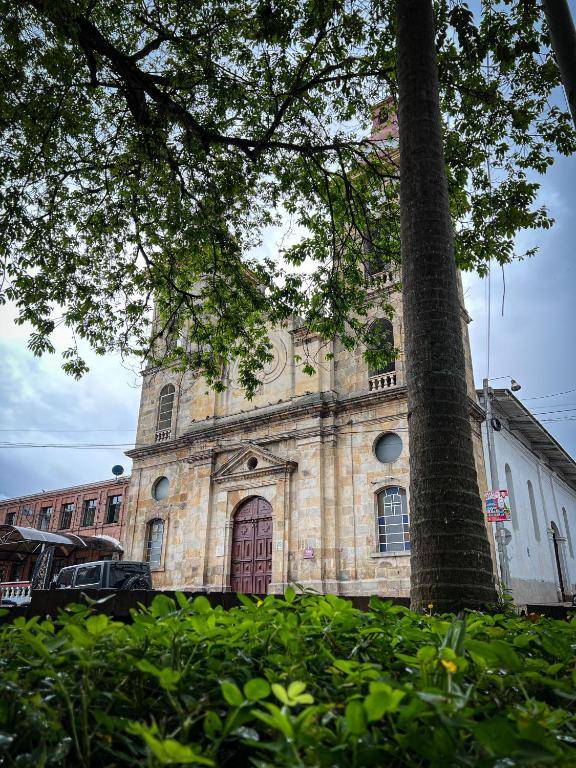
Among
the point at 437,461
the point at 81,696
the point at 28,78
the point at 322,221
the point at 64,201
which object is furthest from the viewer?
the point at 322,221

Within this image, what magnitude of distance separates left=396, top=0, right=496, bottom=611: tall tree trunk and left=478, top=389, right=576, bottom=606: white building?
45.5 ft

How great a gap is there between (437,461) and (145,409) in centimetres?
2180

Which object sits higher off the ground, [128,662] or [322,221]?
[322,221]

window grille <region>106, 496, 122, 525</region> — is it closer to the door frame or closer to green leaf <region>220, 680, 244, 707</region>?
the door frame

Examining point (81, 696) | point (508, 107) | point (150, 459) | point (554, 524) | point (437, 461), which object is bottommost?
point (81, 696)

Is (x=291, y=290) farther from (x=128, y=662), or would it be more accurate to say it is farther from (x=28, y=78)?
(x=128, y=662)

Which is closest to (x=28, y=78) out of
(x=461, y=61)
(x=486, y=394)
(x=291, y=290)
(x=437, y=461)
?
(x=291, y=290)

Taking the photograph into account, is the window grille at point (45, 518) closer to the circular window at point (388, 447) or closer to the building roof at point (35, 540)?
the building roof at point (35, 540)

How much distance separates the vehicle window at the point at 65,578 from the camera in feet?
51.9

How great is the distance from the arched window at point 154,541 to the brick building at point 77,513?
921 centimetres

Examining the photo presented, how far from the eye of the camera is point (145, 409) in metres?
24.0

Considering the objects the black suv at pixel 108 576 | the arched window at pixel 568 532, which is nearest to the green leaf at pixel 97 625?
the black suv at pixel 108 576

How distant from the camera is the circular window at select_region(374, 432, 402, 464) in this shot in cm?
1636

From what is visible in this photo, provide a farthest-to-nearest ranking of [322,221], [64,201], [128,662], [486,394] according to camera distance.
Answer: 1. [486,394]
2. [322,221]
3. [64,201]
4. [128,662]
